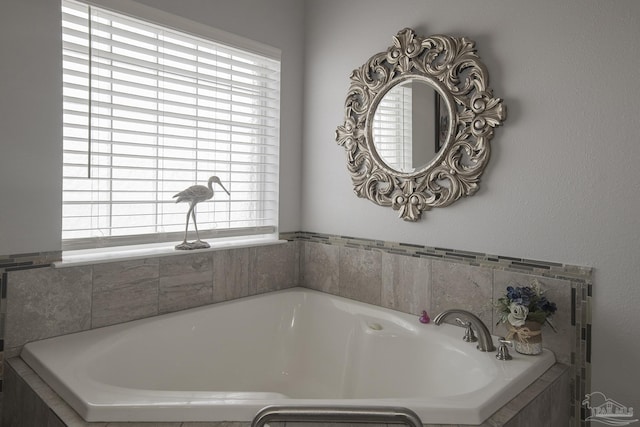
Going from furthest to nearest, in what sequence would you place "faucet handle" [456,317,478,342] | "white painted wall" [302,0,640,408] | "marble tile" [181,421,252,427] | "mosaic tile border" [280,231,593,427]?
"faucet handle" [456,317,478,342]
"mosaic tile border" [280,231,593,427]
"white painted wall" [302,0,640,408]
"marble tile" [181,421,252,427]

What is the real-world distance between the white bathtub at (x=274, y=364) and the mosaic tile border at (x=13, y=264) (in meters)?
0.13

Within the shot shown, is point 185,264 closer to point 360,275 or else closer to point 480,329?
point 360,275

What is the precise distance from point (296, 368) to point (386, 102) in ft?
5.06

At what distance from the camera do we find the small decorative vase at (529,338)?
5.57 feet

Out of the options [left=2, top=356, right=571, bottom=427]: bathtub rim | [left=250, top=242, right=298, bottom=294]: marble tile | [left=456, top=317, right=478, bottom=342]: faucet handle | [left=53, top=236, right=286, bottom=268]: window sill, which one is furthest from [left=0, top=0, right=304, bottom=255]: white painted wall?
[left=456, top=317, right=478, bottom=342]: faucet handle

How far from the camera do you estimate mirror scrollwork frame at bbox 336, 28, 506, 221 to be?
6.32 feet

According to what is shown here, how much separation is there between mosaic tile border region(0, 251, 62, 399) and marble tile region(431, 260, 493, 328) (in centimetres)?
174

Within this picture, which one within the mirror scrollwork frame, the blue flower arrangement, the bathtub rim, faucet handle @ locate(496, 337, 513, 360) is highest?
the mirror scrollwork frame

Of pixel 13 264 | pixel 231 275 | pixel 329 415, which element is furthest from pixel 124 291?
pixel 329 415

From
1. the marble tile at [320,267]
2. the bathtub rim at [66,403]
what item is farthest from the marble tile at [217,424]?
the marble tile at [320,267]

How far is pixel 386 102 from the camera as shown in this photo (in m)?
2.30

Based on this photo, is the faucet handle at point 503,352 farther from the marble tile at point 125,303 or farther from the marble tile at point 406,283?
the marble tile at point 125,303

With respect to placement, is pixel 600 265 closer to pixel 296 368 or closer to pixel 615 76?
pixel 615 76

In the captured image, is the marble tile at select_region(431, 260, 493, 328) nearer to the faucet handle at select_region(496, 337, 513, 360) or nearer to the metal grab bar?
the faucet handle at select_region(496, 337, 513, 360)
